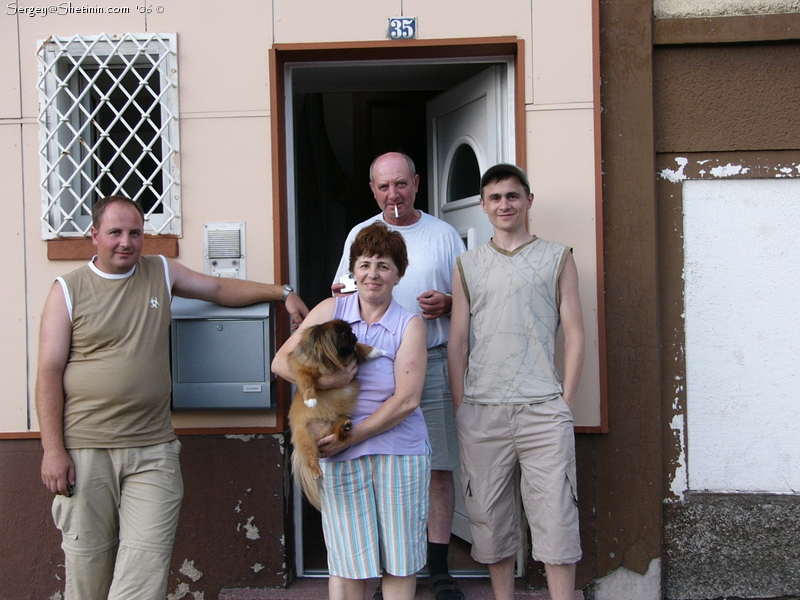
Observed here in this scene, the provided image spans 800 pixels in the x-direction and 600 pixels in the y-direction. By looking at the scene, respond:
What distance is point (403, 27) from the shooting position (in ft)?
11.5

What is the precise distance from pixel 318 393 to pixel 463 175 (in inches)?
82.9

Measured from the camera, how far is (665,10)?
3539 millimetres

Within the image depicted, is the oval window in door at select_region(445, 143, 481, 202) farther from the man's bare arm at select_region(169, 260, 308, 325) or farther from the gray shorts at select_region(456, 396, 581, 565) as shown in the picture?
the gray shorts at select_region(456, 396, 581, 565)

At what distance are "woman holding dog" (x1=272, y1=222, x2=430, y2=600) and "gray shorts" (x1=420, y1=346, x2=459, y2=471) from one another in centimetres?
68

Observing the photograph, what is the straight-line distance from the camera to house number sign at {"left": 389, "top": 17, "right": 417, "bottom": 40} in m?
3.50

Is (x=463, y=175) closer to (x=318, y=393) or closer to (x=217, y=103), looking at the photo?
(x=217, y=103)

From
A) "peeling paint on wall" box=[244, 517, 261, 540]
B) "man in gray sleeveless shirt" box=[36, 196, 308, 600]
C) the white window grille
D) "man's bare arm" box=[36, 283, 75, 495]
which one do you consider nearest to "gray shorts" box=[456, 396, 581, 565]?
"peeling paint on wall" box=[244, 517, 261, 540]

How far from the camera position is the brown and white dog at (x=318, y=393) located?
2.42 meters

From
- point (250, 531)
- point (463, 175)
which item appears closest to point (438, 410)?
point (250, 531)

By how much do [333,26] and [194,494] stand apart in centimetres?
251

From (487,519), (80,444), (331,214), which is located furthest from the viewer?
(331,214)

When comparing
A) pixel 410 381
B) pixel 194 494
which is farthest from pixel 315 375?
pixel 194 494

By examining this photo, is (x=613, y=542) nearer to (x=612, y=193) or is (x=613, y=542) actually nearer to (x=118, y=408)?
(x=612, y=193)

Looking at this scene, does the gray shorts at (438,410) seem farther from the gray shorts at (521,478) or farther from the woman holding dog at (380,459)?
the woman holding dog at (380,459)
